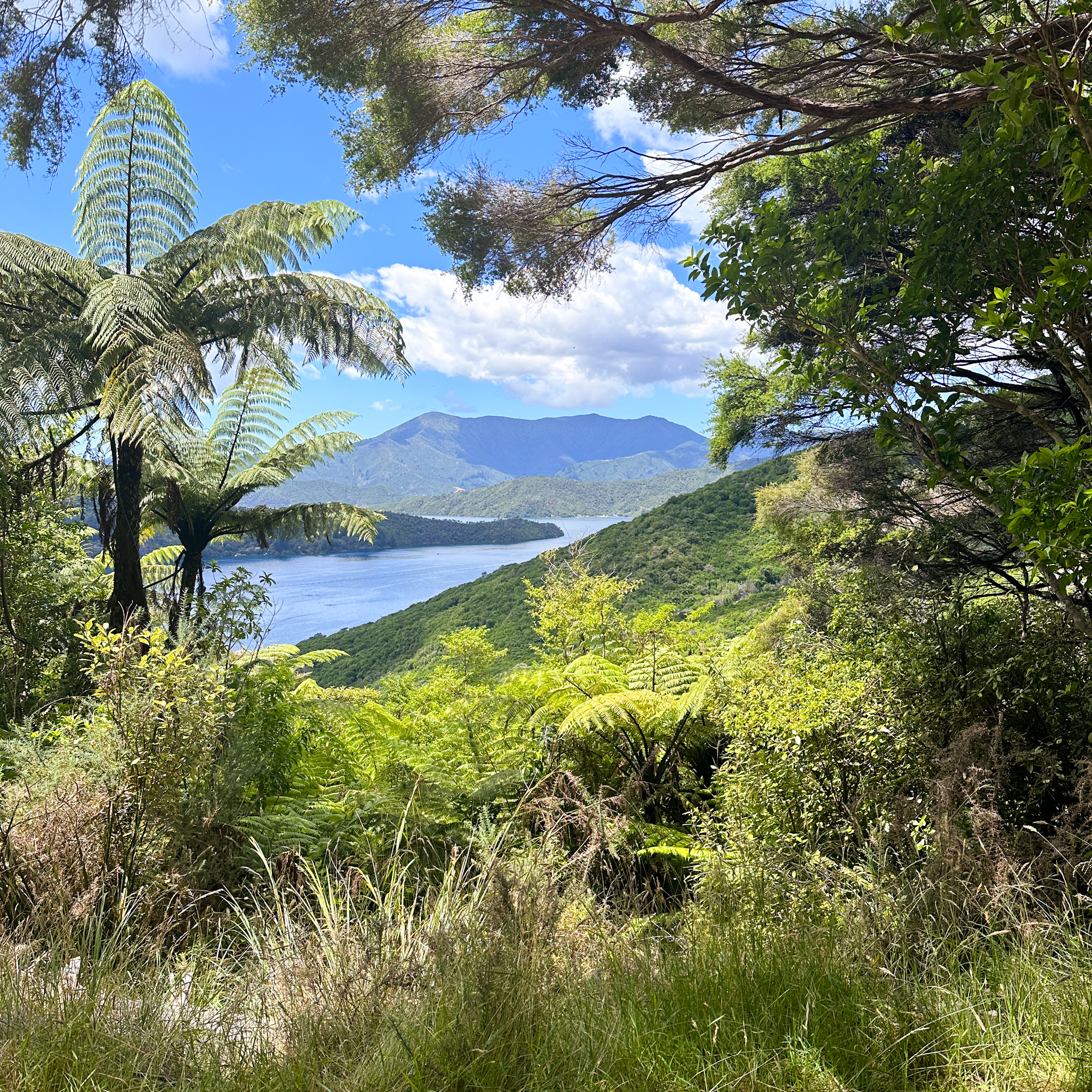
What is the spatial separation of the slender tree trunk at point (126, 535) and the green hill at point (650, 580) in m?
10.5

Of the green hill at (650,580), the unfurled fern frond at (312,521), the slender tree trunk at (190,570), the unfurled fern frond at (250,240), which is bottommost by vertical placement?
the green hill at (650,580)

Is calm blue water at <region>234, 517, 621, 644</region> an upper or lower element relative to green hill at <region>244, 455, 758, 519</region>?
lower

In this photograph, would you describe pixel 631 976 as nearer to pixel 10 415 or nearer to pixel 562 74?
pixel 562 74

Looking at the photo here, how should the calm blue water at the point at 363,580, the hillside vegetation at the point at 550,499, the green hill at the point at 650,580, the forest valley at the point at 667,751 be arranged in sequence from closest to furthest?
the forest valley at the point at 667,751
the calm blue water at the point at 363,580
the green hill at the point at 650,580
the hillside vegetation at the point at 550,499

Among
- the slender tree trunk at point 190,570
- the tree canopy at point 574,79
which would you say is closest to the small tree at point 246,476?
the slender tree trunk at point 190,570

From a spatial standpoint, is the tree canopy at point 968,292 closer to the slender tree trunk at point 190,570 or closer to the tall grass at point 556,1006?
the tall grass at point 556,1006

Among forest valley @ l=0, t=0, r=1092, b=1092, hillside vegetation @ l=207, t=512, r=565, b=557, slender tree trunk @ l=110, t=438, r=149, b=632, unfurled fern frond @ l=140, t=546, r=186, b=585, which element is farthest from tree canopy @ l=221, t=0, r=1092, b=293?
hillside vegetation @ l=207, t=512, r=565, b=557

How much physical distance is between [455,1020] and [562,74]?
480cm

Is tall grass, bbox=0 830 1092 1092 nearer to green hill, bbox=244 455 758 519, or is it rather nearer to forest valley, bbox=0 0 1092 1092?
forest valley, bbox=0 0 1092 1092

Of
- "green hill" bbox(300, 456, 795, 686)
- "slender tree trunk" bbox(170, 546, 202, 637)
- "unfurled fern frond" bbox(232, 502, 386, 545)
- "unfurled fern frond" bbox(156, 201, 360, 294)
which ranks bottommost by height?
"green hill" bbox(300, 456, 795, 686)

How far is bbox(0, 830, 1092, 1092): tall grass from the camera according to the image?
4.98 ft

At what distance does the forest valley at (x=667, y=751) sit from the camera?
1654mm

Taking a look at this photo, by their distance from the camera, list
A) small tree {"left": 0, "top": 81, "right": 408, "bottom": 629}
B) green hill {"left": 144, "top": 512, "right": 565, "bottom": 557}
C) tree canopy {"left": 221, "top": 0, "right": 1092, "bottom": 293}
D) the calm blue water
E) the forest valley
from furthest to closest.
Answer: green hill {"left": 144, "top": 512, "right": 565, "bottom": 557} < the calm blue water < small tree {"left": 0, "top": 81, "right": 408, "bottom": 629} < tree canopy {"left": 221, "top": 0, "right": 1092, "bottom": 293} < the forest valley

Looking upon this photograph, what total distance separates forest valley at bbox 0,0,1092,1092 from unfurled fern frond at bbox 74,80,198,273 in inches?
76.1
